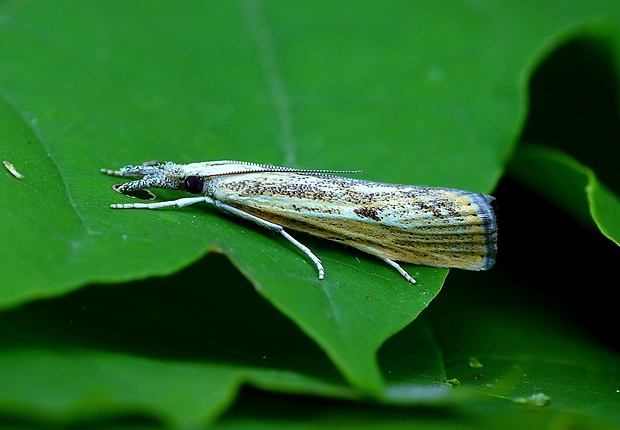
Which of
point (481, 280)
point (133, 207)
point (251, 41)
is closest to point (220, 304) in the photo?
point (133, 207)

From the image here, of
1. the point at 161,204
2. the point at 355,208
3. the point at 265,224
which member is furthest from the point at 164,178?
the point at 355,208

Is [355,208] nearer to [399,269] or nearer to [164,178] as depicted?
[399,269]

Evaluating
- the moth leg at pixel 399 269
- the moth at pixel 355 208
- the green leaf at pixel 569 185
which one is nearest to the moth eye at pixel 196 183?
the moth at pixel 355 208

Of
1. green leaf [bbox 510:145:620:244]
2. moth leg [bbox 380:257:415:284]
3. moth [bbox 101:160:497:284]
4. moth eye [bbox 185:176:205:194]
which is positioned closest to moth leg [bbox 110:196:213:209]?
moth [bbox 101:160:497:284]

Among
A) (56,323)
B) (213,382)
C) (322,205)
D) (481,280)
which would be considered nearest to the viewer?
(213,382)

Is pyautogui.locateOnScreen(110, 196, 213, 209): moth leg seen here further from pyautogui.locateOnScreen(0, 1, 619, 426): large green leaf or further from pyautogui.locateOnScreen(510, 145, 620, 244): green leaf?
pyautogui.locateOnScreen(510, 145, 620, 244): green leaf

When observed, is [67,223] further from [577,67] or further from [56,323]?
[577,67]

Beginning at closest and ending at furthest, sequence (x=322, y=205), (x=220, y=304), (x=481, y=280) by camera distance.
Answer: (x=220, y=304)
(x=322, y=205)
(x=481, y=280)

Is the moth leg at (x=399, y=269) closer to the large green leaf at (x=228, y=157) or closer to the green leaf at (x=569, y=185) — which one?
the large green leaf at (x=228, y=157)

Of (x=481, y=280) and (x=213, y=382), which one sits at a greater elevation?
(x=481, y=280)
